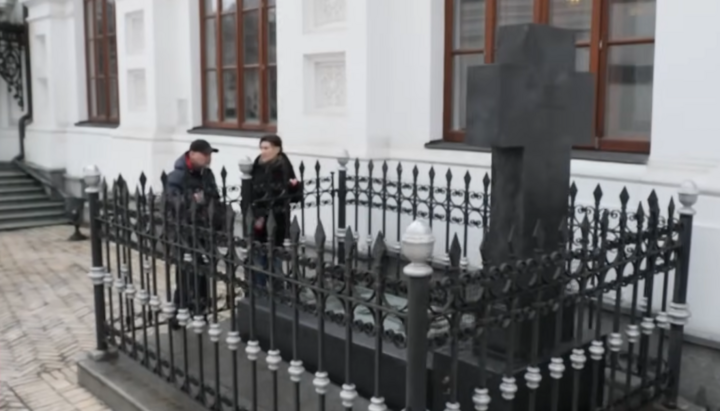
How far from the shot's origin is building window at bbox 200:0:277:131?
347 inches

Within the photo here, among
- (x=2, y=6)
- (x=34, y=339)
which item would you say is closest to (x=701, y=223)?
(x=34, y=339)

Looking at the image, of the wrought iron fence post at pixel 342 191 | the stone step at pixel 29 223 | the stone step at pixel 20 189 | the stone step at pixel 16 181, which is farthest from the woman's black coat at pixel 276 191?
the stone step at pixel 16 181

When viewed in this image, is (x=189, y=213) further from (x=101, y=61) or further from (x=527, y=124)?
(x=101, y=61)

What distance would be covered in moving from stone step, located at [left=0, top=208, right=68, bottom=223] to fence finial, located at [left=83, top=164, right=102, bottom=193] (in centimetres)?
823

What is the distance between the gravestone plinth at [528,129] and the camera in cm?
341

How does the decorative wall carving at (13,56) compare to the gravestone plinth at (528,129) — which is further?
the decorative wall carving at (13,56)

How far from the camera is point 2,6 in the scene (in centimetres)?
1382

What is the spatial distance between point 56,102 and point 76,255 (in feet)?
14.2

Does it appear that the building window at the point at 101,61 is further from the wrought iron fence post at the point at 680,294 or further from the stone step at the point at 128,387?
the wrought iron fence post at the point at 680,294

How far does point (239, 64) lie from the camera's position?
9.27 metres

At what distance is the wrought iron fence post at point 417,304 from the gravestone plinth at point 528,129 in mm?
688

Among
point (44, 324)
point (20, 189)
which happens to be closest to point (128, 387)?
point (44, 324)

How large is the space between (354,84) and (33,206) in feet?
25.8

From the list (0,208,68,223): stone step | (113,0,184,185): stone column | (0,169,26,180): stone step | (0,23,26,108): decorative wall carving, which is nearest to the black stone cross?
(113,0,184,185): stone column
